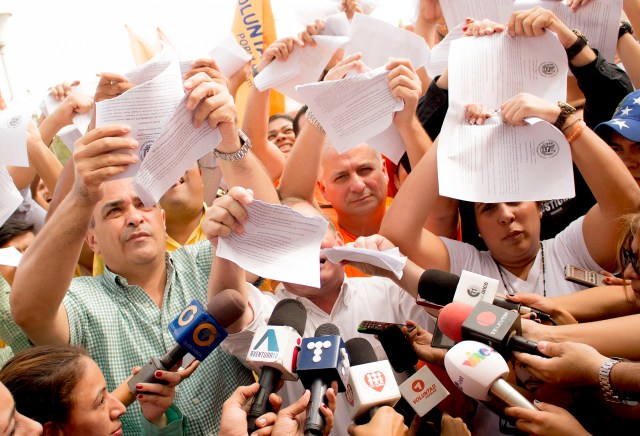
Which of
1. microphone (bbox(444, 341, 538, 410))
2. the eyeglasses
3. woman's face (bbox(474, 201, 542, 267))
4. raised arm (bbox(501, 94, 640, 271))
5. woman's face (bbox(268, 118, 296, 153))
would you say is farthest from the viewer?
woman's face (bbox(268, 118, 296, 153))

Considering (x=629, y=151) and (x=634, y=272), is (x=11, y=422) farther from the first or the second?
(x=629, y=151)

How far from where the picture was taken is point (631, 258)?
5.77ft

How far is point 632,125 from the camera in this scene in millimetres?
2199

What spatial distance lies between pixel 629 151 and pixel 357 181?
1034 mm

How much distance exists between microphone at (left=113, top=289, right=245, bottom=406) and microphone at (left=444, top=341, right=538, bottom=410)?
599 mm

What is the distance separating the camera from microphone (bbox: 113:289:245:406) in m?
1.65

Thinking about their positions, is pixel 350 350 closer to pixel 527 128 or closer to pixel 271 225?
pixel 271 225

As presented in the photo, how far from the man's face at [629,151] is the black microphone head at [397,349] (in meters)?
1.05

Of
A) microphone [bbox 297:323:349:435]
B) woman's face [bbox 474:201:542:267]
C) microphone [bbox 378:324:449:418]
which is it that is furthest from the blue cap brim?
microphone [bbox 297:323:349:435]

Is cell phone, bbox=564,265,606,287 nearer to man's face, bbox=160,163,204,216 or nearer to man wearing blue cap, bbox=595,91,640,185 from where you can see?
man wearing blue cap, bbox=595,91,640,185

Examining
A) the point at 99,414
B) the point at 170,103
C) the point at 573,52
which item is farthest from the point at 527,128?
the point at 99,414

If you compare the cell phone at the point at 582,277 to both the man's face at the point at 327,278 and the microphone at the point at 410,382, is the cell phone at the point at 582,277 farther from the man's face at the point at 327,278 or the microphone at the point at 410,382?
the man's face at the point at 327,278

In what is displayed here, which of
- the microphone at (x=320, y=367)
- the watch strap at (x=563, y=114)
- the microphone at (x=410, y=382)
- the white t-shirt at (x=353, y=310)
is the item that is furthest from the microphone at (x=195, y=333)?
the watch strap at (x=563, y=114)

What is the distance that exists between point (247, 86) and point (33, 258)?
251 centimetres
